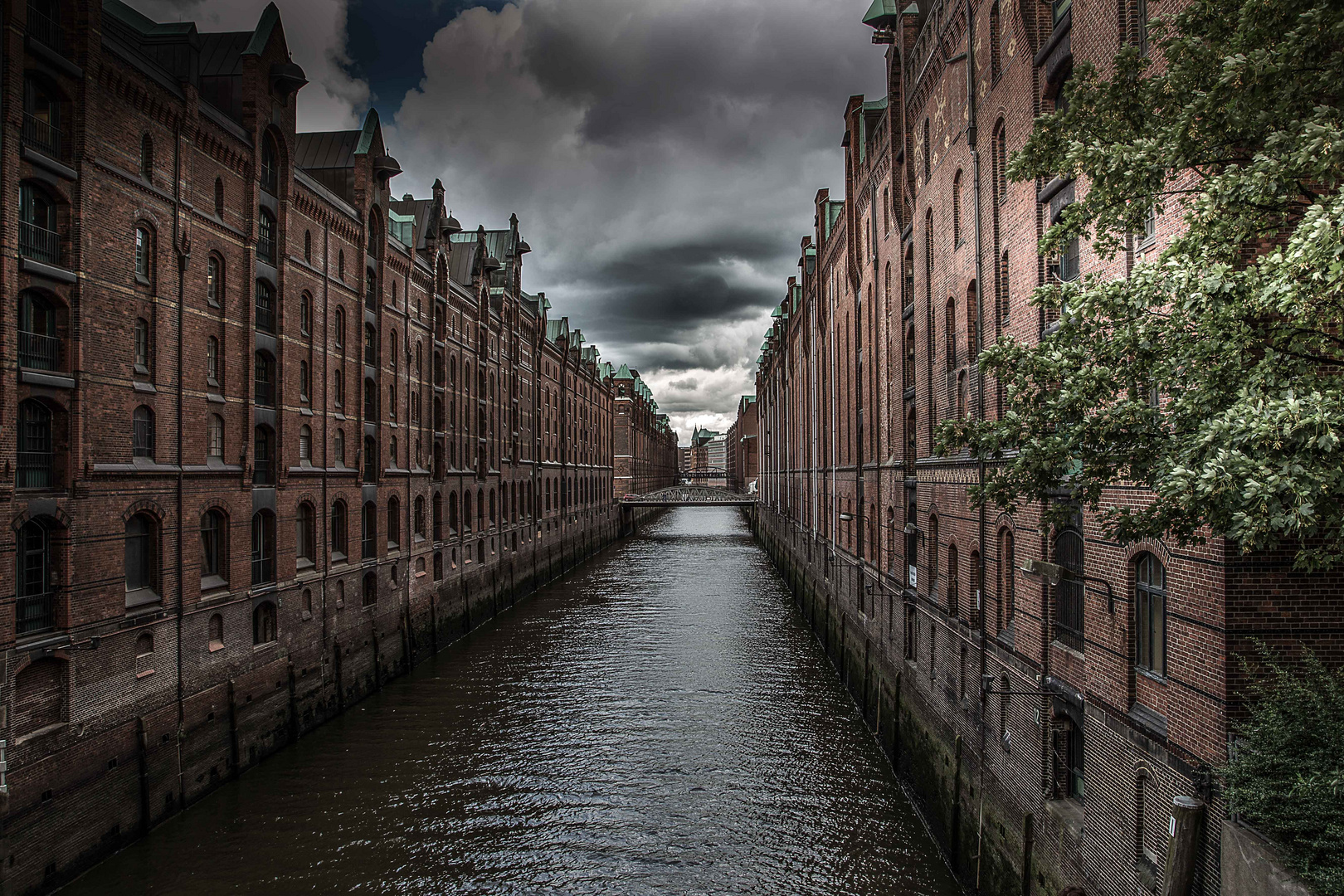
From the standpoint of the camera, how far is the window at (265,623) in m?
18.7

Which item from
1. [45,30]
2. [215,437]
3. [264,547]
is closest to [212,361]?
[215,437]

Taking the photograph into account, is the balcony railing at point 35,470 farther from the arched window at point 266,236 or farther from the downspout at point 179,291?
the arched window at point 266,236

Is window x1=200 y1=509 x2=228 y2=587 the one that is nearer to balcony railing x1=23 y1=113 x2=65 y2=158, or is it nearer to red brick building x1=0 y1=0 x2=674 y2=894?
red brick building x1=0 y1=0 x2=674 y2=894

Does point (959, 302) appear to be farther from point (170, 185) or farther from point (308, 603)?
point (308, 603)

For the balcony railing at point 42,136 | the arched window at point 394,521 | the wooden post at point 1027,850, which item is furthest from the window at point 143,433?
the wooden post at point 1027,850

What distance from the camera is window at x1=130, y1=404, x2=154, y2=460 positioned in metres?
14.8

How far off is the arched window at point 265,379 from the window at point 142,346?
13.3 feet

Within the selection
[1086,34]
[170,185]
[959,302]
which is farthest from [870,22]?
[170,185]

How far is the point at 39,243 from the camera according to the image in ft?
41.8

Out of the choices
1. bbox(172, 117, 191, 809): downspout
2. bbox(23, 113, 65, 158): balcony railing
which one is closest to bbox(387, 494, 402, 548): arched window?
bbox(172, 117, 191, 809): downspout

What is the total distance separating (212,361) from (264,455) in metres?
3.18

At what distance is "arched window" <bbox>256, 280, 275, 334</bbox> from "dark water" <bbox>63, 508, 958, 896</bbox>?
→ 10.2m

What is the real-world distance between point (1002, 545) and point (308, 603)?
17479 mm

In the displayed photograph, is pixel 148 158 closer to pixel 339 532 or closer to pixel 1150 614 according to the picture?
pixel 339 532
